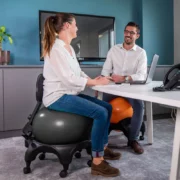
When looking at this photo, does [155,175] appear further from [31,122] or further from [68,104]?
[31,122]

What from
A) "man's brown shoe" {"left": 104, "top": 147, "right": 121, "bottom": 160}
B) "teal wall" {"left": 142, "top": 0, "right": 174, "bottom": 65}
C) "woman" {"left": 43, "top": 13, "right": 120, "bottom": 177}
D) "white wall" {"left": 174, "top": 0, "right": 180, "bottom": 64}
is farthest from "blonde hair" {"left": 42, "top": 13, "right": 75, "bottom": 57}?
"white wall" {"left": 174, "top": 0, "right": 180, "bottom": 64}

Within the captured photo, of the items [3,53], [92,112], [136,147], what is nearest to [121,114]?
[136,147]

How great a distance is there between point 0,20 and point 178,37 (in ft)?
9.27

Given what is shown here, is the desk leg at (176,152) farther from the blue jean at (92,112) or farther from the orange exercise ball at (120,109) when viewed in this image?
the orange exercise ball at (120,109)

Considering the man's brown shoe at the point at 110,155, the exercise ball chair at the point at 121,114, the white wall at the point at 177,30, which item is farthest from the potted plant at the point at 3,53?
the white wall at the point at 177,30

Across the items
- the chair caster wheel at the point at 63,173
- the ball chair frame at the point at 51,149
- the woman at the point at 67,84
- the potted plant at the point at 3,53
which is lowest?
the chair caster wheel at the point at 63,173

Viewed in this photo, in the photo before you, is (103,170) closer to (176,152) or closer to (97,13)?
(176,152)

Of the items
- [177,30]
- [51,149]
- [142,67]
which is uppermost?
[177,30]

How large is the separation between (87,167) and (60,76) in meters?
0.80

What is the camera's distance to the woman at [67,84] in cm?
174

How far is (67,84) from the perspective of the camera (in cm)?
174

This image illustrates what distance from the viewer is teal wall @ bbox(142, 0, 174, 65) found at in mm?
3982

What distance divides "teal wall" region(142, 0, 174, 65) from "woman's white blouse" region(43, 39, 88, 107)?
8.09 ft

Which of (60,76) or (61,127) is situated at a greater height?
(60,76)
